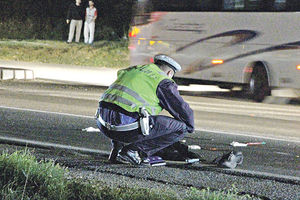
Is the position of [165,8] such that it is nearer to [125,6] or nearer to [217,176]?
[217,176]

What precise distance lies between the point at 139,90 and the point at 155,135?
0.51 meters

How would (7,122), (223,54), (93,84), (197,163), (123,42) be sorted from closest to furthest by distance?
1. (197,163)
2. (7,122)
3. (223,54)
4. (93,84)
5. (123,42)

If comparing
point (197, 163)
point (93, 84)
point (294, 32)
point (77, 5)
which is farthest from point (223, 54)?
point (77, 5)

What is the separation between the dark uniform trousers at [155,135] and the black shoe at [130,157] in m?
0.05

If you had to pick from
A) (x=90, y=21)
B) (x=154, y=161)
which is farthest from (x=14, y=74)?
(x=154, y=161)

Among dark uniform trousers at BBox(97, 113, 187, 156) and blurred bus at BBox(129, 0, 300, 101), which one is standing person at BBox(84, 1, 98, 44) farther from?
dark uniform trousers at BBox(97, 113, 187, 156)

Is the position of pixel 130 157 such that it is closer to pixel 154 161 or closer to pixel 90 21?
pixel 154 161

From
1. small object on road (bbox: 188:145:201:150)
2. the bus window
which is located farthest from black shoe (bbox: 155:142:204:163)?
the bus window

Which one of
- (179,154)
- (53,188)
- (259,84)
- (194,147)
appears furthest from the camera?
(259,84)

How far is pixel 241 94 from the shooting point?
18469mm

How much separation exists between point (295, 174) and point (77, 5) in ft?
70.9

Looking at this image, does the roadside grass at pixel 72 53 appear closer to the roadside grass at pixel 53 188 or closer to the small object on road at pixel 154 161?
the small object on road at pixel 154 161

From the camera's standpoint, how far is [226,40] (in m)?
17.0

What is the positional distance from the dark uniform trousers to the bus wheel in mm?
8778
